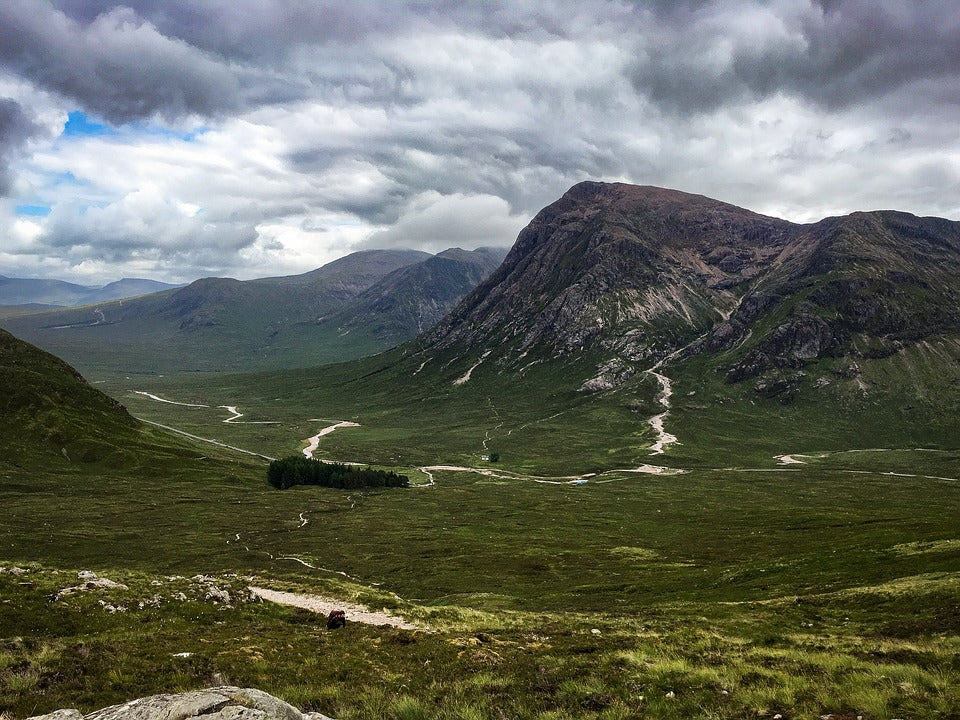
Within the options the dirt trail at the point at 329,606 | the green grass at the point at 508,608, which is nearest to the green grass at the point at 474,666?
the green grass at the point at 508,608

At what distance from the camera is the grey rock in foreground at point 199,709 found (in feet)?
46.9

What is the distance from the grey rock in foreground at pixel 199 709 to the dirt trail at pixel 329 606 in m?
27.9

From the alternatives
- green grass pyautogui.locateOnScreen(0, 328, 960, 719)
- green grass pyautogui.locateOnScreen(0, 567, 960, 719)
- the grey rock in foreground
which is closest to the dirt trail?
green grass pyautogui.locateOnScreen(0, 328, 960, 719)

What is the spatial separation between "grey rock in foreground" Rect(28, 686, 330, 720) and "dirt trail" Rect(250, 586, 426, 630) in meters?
27.9

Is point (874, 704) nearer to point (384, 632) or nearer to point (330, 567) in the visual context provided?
point (384, 632)

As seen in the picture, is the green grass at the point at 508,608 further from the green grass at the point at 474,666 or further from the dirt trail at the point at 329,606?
the dirt trail at the point at 329,606

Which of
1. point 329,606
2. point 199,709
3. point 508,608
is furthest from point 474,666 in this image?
point 508,608

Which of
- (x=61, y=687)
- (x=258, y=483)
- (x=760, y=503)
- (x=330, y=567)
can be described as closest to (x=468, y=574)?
(x=330, y=567)

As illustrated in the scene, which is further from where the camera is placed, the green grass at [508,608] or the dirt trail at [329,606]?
the dirt trail at [329,606]

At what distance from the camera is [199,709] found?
47.8 ft

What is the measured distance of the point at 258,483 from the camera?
193 metres

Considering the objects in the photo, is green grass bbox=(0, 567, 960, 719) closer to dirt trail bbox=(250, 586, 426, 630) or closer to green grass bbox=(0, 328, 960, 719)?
green grass bbox=(0, 328, 960, 719)

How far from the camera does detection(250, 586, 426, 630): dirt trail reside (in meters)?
44.3

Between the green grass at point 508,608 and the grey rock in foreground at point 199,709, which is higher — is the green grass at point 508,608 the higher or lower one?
the lower one
